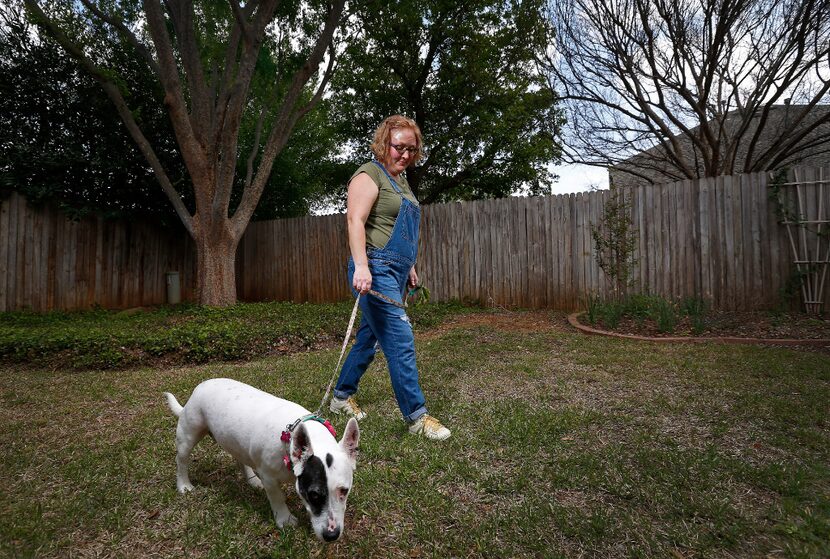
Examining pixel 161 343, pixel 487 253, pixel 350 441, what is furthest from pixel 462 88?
pixel 350 441

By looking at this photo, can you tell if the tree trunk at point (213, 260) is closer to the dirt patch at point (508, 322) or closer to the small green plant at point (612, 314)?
the dirt patch at point (508, 322)

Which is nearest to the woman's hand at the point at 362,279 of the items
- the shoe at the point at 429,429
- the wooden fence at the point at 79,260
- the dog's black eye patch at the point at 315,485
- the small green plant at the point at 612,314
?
the shoe at the point at 429,429

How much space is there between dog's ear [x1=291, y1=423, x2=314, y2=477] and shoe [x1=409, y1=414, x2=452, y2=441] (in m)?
1.28

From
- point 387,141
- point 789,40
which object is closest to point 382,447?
point 387,141

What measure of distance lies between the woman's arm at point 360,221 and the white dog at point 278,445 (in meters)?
0.81

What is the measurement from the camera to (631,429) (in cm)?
292

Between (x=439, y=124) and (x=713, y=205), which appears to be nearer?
(x=713, y=205)

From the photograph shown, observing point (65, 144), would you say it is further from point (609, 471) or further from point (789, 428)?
point (789, 428)

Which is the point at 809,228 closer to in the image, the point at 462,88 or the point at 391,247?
the point at 391,247

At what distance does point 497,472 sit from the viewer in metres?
2.36

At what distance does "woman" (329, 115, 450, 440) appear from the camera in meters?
2.78

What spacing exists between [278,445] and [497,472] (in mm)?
A: 1152

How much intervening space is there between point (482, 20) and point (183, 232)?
1067cm

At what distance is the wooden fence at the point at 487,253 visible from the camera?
6859 mm
